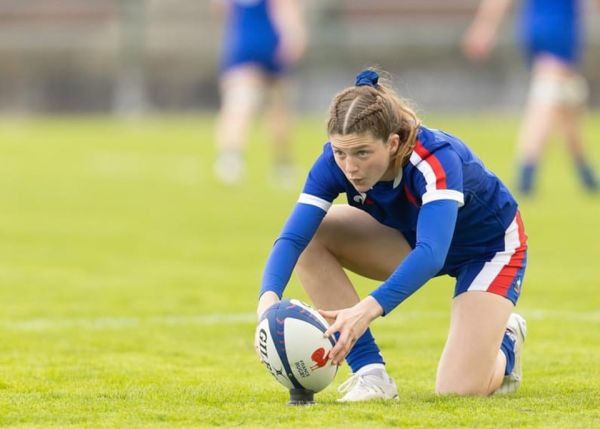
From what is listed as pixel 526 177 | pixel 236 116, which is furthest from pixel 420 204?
pixel 236 116

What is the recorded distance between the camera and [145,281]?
956 centimetres

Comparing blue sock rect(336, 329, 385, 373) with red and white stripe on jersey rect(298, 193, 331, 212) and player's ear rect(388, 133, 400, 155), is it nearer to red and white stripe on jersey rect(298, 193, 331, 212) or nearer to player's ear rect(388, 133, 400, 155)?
red and white stripe on jersey rect(298, 193, 331, 212)

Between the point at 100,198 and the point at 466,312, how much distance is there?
9553 millimetres

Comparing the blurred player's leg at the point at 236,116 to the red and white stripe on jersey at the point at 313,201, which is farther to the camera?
the blurred player's leg at the point at 236,116

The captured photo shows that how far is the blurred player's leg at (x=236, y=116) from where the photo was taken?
611 inches

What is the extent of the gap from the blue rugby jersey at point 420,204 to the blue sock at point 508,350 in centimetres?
38

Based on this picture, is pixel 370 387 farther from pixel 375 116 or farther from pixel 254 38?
pixel 254 38

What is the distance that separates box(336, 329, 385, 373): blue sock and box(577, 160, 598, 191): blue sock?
908cm

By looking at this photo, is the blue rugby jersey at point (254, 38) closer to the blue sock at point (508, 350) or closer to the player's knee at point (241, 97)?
the player's knee at point (241, 97)

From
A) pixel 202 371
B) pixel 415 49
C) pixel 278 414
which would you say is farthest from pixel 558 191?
pixel 415 49

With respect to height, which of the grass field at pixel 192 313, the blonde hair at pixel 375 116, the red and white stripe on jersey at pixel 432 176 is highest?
the blonde hair at pixel 375 116

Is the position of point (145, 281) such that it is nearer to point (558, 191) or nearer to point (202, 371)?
point (202, 371)

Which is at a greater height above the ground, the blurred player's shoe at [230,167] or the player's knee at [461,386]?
the blurred player's shoe at [230,167]

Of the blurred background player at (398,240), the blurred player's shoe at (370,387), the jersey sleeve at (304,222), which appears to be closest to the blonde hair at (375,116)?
A: the blurred background player at (398,240)
